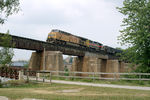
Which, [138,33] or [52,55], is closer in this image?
[138,33]

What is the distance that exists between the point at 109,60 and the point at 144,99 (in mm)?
50164

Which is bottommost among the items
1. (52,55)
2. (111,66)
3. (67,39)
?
(111,66)

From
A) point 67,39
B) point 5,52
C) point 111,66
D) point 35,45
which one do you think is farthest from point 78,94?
point 111,66

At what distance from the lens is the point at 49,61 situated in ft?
111

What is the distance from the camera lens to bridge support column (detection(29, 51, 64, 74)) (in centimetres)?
3288

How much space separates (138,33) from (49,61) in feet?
64.2

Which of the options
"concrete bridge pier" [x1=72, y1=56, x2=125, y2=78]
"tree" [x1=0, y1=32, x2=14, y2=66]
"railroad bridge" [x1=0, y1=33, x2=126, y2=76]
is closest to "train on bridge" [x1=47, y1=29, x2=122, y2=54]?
"railroad bridge" [x1=0, y1=33, x2=126, y2=76]

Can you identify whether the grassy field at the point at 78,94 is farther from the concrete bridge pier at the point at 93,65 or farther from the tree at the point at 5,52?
the concrete bridge pier at the point at 93,65

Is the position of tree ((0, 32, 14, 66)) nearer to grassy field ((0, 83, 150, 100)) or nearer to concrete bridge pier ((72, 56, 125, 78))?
grassy field ((0, 83, 150, 100))

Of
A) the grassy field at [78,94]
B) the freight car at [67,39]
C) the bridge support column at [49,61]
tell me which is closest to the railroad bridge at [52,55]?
the bridge support column at [49,61]

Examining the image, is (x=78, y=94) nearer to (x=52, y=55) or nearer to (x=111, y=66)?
(x=52, y=55)

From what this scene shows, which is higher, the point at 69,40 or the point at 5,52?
the point at 69,40

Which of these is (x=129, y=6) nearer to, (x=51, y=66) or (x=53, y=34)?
(x=51, y=66)

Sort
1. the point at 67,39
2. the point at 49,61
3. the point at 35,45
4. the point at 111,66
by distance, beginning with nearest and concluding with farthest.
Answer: the point at 35,45
the point at 49,61
the point at 67,39
the point at 111,66
